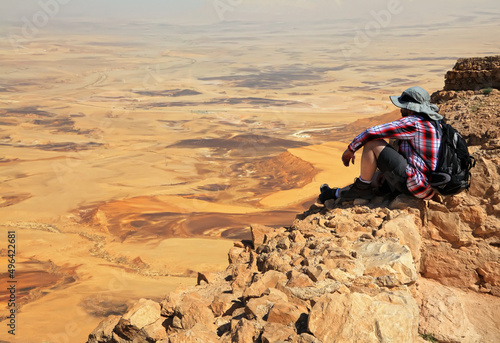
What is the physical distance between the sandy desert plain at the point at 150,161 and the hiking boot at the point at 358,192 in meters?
5.05

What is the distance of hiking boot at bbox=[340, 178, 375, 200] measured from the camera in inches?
159

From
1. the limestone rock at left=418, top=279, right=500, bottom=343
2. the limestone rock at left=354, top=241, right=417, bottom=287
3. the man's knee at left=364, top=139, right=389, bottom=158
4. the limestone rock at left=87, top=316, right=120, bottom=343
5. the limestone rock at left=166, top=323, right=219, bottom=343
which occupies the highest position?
the man's knee at left=364, top=139, right=389, bottom=158

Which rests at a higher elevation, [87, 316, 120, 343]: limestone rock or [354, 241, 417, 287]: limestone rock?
[354, 241, 417, 287]: limestone rock

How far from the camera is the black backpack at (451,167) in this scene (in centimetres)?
355

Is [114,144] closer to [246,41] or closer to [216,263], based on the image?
[216,263]

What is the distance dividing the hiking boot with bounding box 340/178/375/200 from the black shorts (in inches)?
11.8

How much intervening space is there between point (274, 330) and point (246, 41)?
4368 inches

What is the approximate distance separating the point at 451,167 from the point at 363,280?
120 centimetres

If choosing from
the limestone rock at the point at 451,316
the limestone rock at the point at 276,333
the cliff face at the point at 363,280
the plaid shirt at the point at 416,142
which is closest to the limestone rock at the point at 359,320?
the cliff face at the point at 363,280

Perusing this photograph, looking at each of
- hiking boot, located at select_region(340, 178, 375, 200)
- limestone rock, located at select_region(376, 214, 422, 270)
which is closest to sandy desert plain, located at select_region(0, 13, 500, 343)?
hiking boot, located at select_region(340, 178, 375, 200)

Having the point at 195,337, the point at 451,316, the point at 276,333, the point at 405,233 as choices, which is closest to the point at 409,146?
the point at 405,233

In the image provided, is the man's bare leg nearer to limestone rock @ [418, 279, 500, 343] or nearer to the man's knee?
the man's knee

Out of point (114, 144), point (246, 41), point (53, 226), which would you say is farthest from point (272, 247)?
point (246, 41)

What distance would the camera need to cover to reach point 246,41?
10988 centimetres
